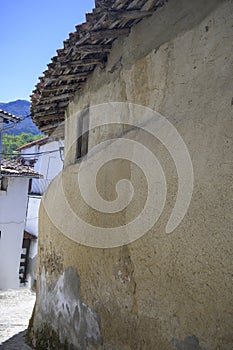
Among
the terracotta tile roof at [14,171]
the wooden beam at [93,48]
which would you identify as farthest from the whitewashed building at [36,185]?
the wooden beam at [93,48]

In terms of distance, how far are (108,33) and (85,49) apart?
40cm

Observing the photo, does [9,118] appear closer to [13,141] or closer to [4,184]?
[4,184]

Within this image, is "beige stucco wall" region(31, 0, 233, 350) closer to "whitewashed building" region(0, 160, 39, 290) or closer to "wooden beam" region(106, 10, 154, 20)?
"wooden beam" region(106, 10, 154, 20)

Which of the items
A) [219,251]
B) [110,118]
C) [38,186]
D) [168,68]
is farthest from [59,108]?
[38,186]

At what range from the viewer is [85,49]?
4418mm

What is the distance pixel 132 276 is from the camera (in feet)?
11.6

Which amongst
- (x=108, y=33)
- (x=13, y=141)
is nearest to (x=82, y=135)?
(x=108, y=33)

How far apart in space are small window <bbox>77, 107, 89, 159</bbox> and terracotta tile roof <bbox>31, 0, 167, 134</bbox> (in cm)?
47

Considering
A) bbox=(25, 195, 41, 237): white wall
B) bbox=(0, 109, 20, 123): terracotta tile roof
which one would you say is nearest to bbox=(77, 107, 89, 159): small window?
bbox=(0, 109, 20, 123): terracotta tile roof

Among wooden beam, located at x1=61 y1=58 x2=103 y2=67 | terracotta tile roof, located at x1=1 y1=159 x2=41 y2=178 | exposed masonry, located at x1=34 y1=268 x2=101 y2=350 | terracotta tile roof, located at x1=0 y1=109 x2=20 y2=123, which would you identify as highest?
terracotta tile roof, located at x1=0 y1=109 x2=20 y2=123

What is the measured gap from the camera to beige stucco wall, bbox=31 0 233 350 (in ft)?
8.63

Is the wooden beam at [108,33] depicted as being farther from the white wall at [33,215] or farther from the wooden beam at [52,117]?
the white wall at [33,215]

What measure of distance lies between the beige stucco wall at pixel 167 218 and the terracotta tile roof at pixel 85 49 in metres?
0.20

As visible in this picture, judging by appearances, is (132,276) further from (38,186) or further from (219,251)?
(38,186)
